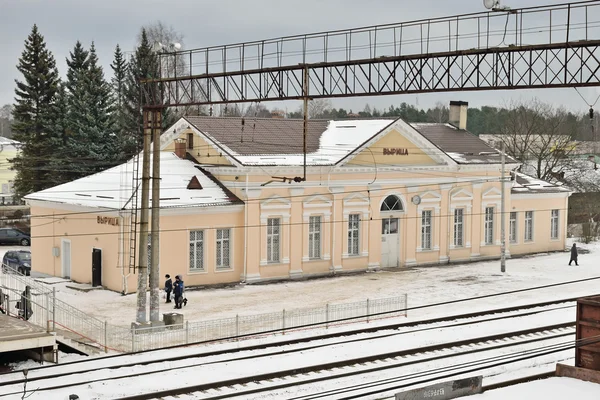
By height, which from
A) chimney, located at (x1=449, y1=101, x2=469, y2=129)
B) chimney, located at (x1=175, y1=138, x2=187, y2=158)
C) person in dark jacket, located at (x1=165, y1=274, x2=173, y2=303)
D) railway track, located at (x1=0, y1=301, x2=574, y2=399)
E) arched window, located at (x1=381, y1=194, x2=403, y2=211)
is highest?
chimney, located at (x1=449, y1=101, x2=469, y2=129)

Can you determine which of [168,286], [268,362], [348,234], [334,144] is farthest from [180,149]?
[268,362]

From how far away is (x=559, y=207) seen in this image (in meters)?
47.3

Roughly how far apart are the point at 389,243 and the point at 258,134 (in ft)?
26.3

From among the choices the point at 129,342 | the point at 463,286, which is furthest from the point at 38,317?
the point at 463,286

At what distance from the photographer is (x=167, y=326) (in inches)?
969

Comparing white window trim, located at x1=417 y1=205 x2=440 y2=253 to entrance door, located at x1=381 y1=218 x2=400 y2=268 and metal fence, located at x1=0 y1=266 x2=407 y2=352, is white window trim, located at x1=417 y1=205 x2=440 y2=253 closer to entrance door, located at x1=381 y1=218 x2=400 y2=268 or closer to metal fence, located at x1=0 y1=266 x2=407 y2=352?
entrance door, located at x1=381 y1=218 x2=400 y2=268

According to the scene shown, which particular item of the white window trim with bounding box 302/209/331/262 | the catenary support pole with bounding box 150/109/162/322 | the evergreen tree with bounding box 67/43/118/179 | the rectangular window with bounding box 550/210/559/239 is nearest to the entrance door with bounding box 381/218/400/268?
the white window trim with bounding box 302/209/331/262

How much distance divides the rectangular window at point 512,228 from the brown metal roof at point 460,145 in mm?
3052

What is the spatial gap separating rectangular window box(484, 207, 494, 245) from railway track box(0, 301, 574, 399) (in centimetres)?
1753

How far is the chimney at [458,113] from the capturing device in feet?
160

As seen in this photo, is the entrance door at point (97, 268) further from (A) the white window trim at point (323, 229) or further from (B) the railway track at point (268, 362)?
(B) the railway track at point (268, 362)

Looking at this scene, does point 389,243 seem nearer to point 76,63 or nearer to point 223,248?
point 223,248

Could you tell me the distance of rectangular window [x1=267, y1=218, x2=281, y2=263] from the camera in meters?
35.5

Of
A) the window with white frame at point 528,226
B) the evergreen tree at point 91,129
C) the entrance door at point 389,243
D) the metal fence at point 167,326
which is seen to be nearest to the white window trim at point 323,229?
the entrance door at point 389,243
